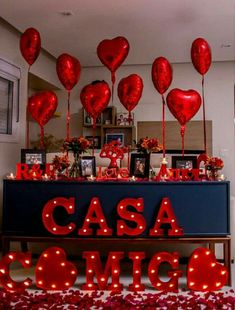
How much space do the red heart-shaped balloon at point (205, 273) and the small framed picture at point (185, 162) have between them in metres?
0.75

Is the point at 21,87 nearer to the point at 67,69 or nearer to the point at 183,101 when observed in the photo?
the point at 67,69

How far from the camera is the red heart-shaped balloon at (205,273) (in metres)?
2.76

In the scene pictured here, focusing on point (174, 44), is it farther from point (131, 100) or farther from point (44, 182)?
point (44, 182)

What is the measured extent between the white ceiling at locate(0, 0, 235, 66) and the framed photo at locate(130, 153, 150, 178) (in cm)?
167

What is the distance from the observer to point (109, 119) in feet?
21.2

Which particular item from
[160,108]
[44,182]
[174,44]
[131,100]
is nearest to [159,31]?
[174,44]

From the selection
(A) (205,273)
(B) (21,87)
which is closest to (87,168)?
(A) (205,273)

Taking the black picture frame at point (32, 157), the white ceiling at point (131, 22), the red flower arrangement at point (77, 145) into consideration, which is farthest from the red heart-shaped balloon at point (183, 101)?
the black picture frame at point (32, 157)

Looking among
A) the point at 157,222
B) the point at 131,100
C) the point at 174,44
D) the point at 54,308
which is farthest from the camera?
the point at 174,44

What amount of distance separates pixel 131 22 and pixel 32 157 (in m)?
2.06

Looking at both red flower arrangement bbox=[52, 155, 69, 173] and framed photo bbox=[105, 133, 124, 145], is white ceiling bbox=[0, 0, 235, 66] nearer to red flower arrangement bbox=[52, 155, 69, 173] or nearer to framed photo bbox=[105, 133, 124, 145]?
framed photo bbox=[105, 133, 124, 145]

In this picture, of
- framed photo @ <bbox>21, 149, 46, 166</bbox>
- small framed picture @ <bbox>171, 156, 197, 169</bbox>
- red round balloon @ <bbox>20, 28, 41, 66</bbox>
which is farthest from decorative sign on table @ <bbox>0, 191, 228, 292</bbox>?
red round balloon @ <bbox>20, 28, 41, 66</bbox>

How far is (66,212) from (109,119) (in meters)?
3.70

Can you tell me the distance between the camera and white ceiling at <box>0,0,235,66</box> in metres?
3.87
